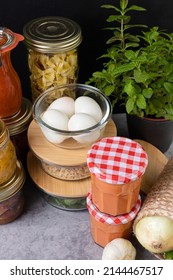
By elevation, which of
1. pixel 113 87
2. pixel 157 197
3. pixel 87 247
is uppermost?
pixel 113 87

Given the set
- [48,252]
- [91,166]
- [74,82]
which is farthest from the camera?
[74,82]

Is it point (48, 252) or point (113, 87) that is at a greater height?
point (113, 87)

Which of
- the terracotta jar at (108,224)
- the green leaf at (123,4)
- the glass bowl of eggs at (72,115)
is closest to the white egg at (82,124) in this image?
the glass bowl of eggs at (72,115)

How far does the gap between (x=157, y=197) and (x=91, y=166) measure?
140 mm

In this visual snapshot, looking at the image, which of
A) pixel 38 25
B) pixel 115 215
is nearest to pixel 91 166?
pixel 115 215

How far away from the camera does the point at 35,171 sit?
89 centimetres

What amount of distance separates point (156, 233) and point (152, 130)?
0.26 meters

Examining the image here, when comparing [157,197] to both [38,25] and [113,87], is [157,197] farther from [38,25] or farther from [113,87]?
[38,25]

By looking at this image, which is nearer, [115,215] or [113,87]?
[115,215]

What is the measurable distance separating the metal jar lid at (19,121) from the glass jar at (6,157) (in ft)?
0.28

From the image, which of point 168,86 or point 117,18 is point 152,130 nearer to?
point 168,86

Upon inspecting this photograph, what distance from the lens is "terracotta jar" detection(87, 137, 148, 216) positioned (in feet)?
2.30

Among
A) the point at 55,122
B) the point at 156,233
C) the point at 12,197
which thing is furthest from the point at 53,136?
the point at 156,233

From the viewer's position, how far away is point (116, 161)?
73 centimetres
